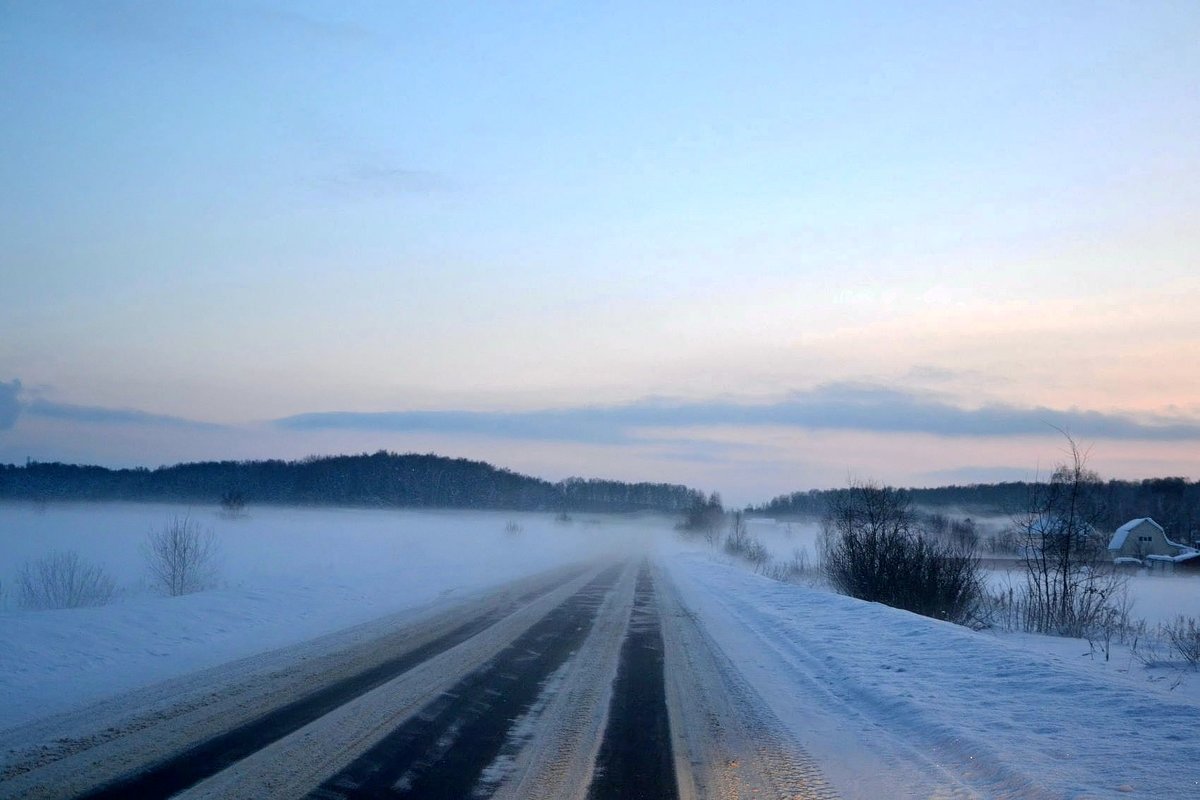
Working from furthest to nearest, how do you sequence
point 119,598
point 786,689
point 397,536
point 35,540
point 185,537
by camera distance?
point 397,536
point 35,540
point 185,537
point 119,598
point 786,689

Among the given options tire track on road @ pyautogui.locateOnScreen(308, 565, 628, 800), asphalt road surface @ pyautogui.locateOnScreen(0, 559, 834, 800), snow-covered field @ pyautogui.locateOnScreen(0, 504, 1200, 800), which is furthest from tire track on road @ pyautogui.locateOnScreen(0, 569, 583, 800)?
snow-covered field @ pyautogui.locateOnScreen(0, 504, 1200, 800)

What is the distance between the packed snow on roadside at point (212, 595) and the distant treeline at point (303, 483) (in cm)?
3473

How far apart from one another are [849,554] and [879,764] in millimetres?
17763

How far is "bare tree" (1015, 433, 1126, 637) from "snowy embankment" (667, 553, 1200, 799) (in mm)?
7650

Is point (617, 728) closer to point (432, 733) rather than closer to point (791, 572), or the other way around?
point (432, 733)

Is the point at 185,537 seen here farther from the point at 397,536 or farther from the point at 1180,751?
the point at 397,536

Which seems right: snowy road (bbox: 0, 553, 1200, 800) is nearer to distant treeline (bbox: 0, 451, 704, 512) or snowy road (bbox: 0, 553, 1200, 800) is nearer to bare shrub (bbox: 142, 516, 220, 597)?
bare shrub (bbox: 142, 516, 220, 597)

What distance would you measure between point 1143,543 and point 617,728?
8645 cm

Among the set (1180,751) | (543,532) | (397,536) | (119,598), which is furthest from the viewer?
(543,532)

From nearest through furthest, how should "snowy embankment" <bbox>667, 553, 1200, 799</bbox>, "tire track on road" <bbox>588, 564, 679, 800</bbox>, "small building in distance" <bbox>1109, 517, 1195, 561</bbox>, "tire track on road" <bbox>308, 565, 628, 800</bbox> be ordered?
"tire track on road" <bbox>308, 565, 628, 800</bbox>
"tire track on road" <bbox>588, 564, 679, 800</bbox>
"snowy embankment" <bbox>667, 553, 1200, 799</bbox>
"small building in distance" <bbox>1109, 517, 1195, 561</bbox>

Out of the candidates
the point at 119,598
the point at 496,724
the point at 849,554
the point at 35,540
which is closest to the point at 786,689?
the point at 496,724

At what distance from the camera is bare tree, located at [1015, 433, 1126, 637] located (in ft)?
66.5

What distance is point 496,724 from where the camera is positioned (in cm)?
793

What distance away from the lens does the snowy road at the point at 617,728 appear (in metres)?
6.10
